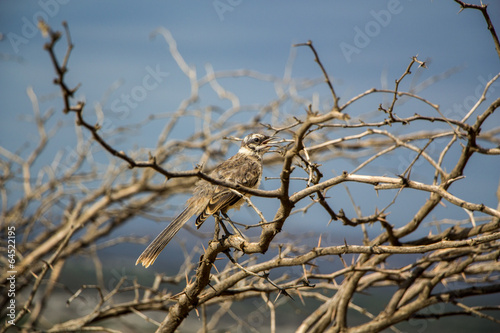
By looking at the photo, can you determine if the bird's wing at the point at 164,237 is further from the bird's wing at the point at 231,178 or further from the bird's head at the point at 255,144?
the bird's head at the point at 255,144

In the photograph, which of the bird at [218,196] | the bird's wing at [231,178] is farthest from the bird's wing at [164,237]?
the bird's wing at [231,178]

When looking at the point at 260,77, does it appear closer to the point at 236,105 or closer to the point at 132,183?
the point at 236,105

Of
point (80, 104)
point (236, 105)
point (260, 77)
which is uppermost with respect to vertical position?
point (260, 77)

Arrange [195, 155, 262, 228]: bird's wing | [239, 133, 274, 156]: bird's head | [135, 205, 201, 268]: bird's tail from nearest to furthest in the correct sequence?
[135, 205, 201, 268]: bird's tail → [195, 155, 262, 228]: bird's wing → [239, 133, 274, 156]: bird's head

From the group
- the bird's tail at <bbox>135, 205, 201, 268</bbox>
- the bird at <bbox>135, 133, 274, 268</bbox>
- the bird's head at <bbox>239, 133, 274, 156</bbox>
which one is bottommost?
the bird's tail at <bbox>135, 205, 201, 268</bbox>

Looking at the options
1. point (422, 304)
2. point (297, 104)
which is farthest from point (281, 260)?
point (297, 104)

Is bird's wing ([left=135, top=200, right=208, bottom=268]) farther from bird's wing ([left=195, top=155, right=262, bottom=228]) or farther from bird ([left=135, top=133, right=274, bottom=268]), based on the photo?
bird's wing ([left=195, top=155, right=262, bottom=228])

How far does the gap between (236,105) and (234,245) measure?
10.6 feet

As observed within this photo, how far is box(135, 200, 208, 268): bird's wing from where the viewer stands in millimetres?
3004

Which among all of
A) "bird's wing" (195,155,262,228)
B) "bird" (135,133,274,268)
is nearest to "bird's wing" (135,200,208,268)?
"bird" (135,133,274,268)

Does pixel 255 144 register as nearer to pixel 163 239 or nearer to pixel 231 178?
pixel 231 178

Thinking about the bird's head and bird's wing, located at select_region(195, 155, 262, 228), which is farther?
the bird's head

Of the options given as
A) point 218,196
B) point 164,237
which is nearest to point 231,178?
point 218,196

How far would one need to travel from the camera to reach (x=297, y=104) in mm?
5297
